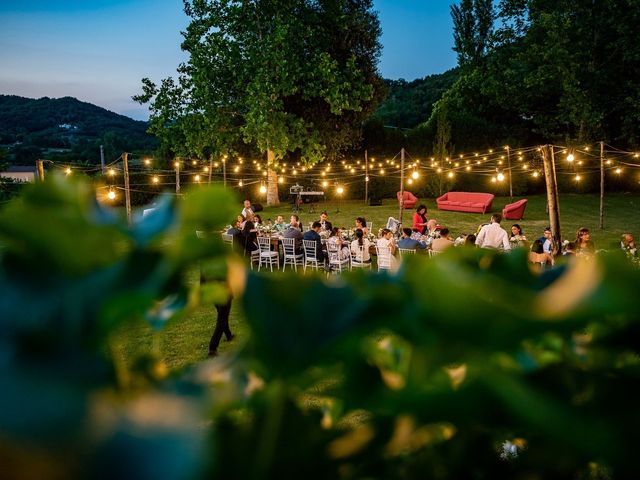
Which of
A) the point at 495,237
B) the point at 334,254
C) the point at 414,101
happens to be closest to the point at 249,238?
the point at 334,254

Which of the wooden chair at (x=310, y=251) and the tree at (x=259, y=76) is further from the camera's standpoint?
the tree at (x=259, y=76)

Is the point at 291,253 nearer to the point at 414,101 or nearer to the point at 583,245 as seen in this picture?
the point at 583,245

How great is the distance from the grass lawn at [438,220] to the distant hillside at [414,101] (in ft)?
39.9

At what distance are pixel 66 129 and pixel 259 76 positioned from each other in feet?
88.4

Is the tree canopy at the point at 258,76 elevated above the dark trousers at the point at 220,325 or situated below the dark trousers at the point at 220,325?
above

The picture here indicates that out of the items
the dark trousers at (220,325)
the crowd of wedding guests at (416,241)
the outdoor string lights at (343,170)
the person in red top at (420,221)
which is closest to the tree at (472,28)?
the outdoor string lights at (343,170)

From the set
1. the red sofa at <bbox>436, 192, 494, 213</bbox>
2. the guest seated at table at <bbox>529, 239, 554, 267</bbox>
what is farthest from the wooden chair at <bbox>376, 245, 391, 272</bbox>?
the red sofa at <bbox>436, 192, 494, 213</bbox>

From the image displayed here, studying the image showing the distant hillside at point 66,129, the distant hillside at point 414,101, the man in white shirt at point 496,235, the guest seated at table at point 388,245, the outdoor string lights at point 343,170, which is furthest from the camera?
the distant hillside at point 414,101

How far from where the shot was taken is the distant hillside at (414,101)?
3347 cm

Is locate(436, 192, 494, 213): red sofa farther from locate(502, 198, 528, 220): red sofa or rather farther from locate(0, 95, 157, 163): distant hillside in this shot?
locate(0, 95, 157, 163): distant hillside

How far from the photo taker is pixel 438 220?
17.2 meters

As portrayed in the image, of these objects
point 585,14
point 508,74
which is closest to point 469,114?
point 508,74

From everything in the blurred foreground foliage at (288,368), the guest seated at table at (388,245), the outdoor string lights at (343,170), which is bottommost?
the guest seated at table at (388,245)

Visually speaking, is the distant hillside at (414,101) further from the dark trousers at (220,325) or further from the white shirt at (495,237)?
the dark trousers at (220,325)
